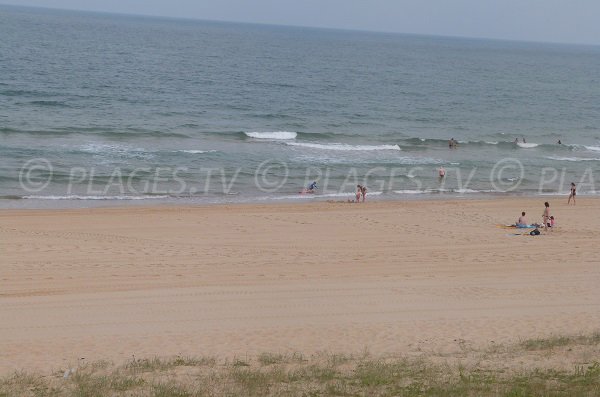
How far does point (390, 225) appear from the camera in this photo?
2559 cm

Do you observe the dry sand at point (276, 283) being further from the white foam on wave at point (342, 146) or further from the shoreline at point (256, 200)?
the white foam on wave at point (342, 146)

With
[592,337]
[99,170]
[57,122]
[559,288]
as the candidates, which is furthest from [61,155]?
[592,337]

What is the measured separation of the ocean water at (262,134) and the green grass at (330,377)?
1771cm

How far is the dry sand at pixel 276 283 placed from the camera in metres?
14.0

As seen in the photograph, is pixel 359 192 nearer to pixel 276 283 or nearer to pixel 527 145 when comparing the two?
pixel 276 283

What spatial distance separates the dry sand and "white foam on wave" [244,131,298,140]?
18.7 meters

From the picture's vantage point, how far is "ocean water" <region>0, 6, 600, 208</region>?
32.9 metres

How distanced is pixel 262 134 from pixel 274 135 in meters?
0.75

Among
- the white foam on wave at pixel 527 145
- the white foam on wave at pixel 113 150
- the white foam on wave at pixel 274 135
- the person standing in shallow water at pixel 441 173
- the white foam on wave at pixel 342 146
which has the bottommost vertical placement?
the white foam on wave at pixel 113 150

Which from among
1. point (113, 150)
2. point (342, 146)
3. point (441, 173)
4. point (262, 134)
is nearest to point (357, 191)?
point (441, 173)

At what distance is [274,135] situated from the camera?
46781mm

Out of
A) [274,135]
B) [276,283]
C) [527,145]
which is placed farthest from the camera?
[527,145]

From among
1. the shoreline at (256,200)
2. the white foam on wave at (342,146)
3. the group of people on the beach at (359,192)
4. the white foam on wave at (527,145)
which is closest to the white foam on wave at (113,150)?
the shoreline at (256,200)

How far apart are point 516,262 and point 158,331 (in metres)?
10.4
